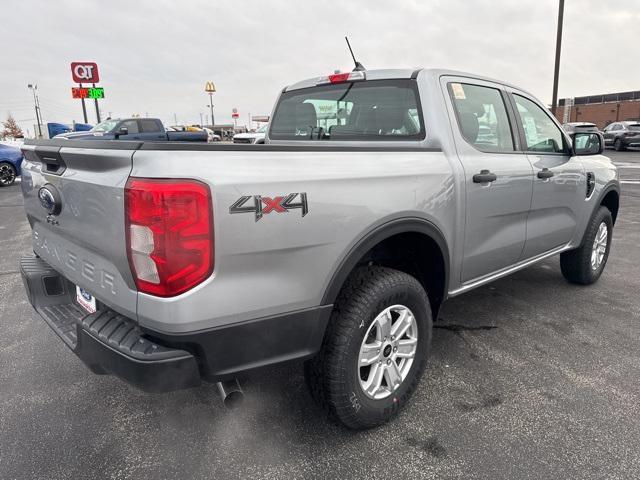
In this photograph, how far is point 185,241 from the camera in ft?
5.22

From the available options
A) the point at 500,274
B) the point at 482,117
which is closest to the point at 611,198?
the point at 500,274

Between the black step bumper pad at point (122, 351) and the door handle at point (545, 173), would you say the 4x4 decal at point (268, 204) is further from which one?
the door handle at point (545, 173)

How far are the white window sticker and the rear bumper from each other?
165 cm

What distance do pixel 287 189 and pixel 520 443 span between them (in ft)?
5.49

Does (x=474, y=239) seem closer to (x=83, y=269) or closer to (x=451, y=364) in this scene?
(x=451, y=364)

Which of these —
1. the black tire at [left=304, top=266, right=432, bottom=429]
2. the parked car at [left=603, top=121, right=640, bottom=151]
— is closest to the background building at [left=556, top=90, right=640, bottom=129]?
the parked car at [left=603, top=121, right=640, bottom=151]

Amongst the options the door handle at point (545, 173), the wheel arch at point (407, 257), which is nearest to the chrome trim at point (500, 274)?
the wheel arch at point (407, 257)

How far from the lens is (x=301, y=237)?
182 cm

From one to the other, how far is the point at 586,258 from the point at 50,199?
433cm

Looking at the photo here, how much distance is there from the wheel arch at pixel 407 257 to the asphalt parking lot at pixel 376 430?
0.65m

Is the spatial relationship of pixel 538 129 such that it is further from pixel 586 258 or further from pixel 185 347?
pixel 185 347

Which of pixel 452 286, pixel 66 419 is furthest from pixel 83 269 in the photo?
pixel 452 286

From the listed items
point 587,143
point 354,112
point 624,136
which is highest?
point 354,112

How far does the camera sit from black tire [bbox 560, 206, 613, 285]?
167 inches
